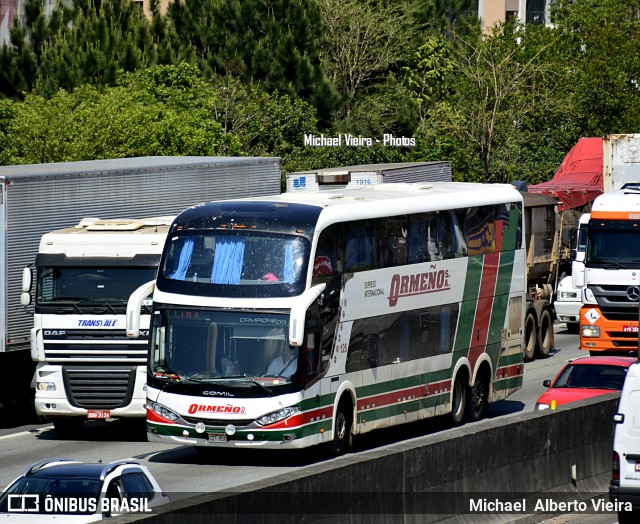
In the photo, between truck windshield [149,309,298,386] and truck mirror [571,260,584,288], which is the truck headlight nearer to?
truck mirror [571,260,584,288]

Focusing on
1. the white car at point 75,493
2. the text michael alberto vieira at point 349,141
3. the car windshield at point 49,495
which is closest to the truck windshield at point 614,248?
the white car at point 75,493

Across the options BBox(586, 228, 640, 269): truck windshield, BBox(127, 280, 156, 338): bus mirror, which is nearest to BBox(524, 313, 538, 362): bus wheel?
BBox(586, 228, 640, 269): truck windshield

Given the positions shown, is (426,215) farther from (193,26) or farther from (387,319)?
(193,26)

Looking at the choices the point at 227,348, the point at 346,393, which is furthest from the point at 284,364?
the point at 346,393

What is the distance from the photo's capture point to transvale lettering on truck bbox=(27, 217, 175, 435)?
21.3 metres

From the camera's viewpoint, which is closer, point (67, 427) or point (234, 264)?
point (234, 264)

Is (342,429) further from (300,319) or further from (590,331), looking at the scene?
(590,331)

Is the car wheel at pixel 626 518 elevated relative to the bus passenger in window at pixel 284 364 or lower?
lower

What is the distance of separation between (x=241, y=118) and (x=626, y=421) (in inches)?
1813

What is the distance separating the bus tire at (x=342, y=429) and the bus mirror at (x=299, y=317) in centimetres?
179

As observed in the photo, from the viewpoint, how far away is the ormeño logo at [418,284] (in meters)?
20.6

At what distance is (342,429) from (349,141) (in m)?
43.3

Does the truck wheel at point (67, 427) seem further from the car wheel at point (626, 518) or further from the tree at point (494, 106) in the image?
the tree at point (494, 106)

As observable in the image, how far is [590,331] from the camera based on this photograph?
31.4 m
